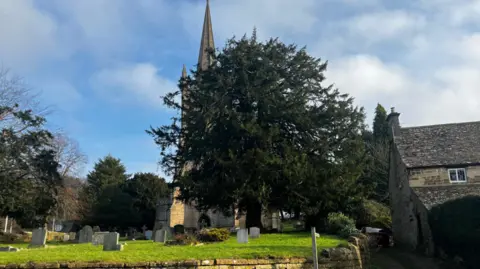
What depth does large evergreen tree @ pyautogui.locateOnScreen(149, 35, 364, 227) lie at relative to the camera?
26809mm

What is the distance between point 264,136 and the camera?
88.2 ft

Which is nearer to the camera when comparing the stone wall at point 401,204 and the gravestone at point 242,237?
the gravestone at point 242,237

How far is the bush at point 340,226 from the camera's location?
23.6 m

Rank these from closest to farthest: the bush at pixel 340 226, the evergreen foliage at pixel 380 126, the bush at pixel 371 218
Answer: the bush at pixel 340 226 < the bush at pixel 371 218 < the evergreen foliage at pixel 380 126

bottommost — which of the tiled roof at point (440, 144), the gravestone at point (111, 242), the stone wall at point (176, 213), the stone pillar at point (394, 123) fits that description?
the gravestone at point (111, 242)

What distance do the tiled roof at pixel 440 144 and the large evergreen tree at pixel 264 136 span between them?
400cm

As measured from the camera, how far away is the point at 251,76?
30000mm

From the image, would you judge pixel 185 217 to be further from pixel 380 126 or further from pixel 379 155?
pixel 380 126

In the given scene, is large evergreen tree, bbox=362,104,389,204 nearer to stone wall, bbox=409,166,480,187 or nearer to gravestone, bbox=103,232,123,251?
stone wall, bbox=409,166,480,187

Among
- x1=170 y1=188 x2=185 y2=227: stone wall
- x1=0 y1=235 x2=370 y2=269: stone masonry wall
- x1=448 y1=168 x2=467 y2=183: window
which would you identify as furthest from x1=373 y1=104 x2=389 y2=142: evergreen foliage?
x1=0 y1=235 x2=370 y2=269: stone masonry wall

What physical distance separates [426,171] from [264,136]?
1160 cm

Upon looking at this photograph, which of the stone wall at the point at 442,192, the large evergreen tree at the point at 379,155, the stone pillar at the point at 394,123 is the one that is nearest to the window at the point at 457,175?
the stone wall at the point at 442,192

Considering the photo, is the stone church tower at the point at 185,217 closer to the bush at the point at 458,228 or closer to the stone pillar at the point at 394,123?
the stone pillar at the point at 394,123

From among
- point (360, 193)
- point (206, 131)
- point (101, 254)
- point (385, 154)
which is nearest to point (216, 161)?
point (206, 131)
